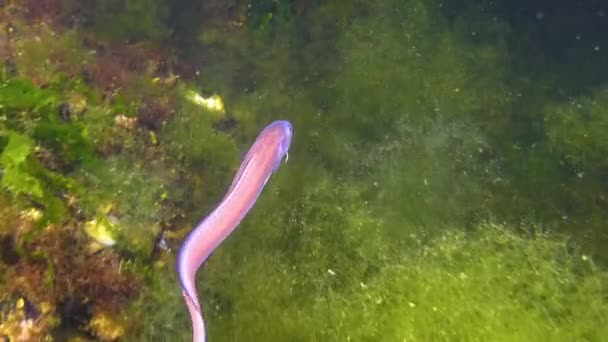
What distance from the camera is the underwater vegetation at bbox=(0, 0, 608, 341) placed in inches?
165

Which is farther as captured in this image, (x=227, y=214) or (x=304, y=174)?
(x=304, y=174)

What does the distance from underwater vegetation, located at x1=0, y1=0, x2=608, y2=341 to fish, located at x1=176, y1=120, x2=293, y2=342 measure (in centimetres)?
103

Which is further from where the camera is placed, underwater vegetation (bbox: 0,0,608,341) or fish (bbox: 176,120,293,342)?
underwater vegetation (bbox: 0,0,608,341)

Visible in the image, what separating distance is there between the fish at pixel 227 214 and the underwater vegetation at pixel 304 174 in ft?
3.37

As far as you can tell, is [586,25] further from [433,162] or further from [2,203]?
[2,203]

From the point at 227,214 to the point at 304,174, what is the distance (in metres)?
2.05

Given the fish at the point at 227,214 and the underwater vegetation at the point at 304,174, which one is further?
the underwater vegetation at the point at 304,174

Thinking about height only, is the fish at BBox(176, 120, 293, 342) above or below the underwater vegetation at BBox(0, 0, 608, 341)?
above

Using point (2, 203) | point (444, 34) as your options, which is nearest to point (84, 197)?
point (2, 203)

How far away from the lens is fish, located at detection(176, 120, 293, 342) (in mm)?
3357

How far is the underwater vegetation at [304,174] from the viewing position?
165 inches

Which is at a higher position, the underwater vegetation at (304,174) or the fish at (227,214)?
the fish at (227,214)

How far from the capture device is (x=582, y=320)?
462 centimetres

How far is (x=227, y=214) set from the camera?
149 inches
